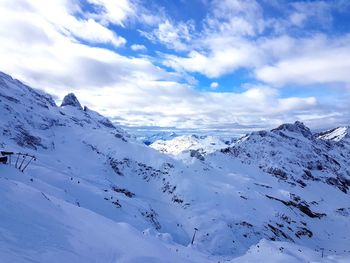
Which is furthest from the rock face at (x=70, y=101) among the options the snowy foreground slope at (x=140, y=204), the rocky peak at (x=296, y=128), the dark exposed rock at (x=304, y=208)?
the rocky peak at (x=296, y=128)

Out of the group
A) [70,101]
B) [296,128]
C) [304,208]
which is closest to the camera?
[304,208]

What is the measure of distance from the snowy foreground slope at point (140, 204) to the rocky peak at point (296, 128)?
4380cm

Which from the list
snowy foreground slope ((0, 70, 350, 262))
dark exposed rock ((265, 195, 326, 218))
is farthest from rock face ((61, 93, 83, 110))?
dark exposed rock ((265, 195, 326, 218))

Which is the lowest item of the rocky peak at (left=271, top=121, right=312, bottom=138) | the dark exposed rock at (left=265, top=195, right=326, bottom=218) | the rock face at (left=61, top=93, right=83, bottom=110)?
the dark exposed rock at (left=265, top=195, right=326, bottom=218)

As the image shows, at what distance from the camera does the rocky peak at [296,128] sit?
169 metres

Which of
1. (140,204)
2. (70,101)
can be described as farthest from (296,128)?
(140,204)

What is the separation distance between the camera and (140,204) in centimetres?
5094

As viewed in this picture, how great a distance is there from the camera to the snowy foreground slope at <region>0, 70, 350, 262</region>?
1405 cm

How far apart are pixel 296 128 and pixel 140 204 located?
5483 inches

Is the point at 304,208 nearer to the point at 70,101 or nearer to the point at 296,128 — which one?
the point at 70,101

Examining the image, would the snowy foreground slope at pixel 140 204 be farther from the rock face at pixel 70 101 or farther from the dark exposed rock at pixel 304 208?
the rock face at pixel 70 101

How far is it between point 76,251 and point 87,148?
66656mm

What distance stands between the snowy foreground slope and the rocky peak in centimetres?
4380

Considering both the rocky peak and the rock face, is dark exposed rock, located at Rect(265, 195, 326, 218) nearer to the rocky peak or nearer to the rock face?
the rock face
